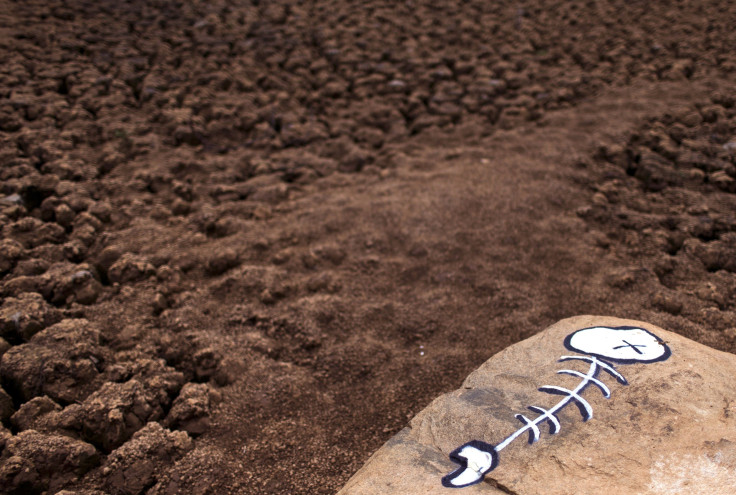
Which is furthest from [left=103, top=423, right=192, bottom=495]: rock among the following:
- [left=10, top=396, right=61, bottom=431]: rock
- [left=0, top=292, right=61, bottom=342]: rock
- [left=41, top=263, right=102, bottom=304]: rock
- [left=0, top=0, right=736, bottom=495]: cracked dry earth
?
[left=41, top=263, right=102, bottom=304]: rock

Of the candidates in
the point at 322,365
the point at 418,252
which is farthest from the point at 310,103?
the point at 322,365

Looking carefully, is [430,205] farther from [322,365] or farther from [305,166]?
[322,365]

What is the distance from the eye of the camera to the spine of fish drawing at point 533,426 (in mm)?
1296

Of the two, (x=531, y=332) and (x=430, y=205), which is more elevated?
(x=430, y=205)

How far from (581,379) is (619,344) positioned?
228 millimetres

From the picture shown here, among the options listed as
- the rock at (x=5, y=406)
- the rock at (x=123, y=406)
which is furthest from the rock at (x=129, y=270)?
the rock at (x=5, y=406)

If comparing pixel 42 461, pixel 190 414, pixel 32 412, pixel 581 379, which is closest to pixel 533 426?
pixel 581 379

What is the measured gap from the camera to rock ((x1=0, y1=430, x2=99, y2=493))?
4.97ft

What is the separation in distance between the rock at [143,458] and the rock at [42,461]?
8cm

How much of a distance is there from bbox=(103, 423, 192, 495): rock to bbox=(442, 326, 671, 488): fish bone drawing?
0.94 m

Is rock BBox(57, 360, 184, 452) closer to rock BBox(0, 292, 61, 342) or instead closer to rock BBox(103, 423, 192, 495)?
rock BBox(103, 423, 192, 495)

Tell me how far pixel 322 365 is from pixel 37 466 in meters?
1.00

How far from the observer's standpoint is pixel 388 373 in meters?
2.05

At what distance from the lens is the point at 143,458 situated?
164 cm
